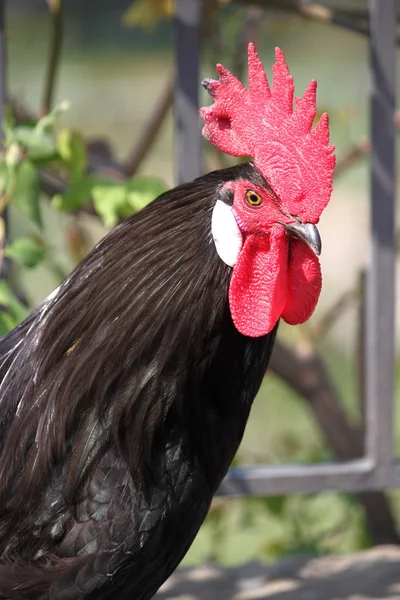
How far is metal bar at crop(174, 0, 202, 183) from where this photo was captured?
3.11 metres

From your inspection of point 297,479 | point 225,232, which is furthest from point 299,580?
point 225,232

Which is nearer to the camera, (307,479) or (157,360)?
(157,360)

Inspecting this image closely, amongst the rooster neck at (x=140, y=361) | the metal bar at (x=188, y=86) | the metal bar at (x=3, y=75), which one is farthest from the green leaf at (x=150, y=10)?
the rooster neck at (x=140, y=361)

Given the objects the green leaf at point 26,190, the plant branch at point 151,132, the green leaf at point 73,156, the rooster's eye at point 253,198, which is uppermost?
the plant branch at point 151,132

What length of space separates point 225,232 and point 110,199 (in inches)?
38.2

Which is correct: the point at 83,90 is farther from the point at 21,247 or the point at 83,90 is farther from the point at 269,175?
the point at 269,175

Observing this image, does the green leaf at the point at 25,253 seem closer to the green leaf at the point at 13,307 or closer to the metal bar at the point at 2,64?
the green leaf at the point at 13,307

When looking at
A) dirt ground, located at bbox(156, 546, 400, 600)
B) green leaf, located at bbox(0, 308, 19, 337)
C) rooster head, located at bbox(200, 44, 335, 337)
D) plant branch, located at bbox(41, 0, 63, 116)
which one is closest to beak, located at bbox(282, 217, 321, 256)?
rooster head, located at bbox(200, 44, 335, 337)

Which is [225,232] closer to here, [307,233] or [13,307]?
[307,233]

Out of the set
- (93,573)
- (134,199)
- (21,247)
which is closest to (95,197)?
(134,199)

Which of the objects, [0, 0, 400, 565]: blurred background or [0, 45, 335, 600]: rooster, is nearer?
[0, 45, 335, 600]: rooster

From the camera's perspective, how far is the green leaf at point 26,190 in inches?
111

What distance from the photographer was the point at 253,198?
202 centimetres

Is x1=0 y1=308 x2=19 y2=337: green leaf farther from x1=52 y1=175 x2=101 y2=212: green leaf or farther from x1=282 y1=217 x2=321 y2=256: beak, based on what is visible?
x1=282 y1=217 x2=321 y2=256: beak
